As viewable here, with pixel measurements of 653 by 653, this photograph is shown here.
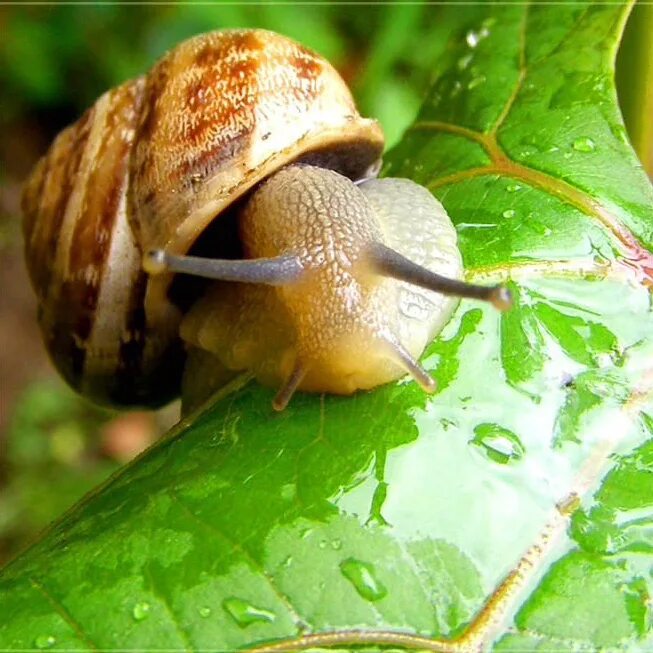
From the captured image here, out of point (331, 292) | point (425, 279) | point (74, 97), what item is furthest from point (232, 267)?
point (74, 97)

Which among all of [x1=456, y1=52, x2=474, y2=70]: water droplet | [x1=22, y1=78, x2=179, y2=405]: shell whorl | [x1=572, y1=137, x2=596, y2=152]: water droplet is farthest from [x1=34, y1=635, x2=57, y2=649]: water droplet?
[x1=456, y1=52, x2=474, y2=70]: water droplet

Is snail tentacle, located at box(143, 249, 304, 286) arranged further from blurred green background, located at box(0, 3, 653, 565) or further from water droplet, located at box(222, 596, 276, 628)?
blurred green background, located at box(0, 3, 653, 565)

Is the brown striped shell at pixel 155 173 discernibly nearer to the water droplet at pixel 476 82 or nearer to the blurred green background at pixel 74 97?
the water droplet at pixel 476 82

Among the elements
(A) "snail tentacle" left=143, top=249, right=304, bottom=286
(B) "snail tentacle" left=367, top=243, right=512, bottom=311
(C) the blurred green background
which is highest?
(B) "snail tentacle" left=367, top=243, right=512, bottom=311

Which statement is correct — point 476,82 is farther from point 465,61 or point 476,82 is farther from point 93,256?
point 93,256

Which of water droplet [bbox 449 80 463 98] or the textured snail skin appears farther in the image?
water droplet [bbox 449 80 463 98]

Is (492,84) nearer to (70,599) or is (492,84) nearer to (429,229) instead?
(429,229)
